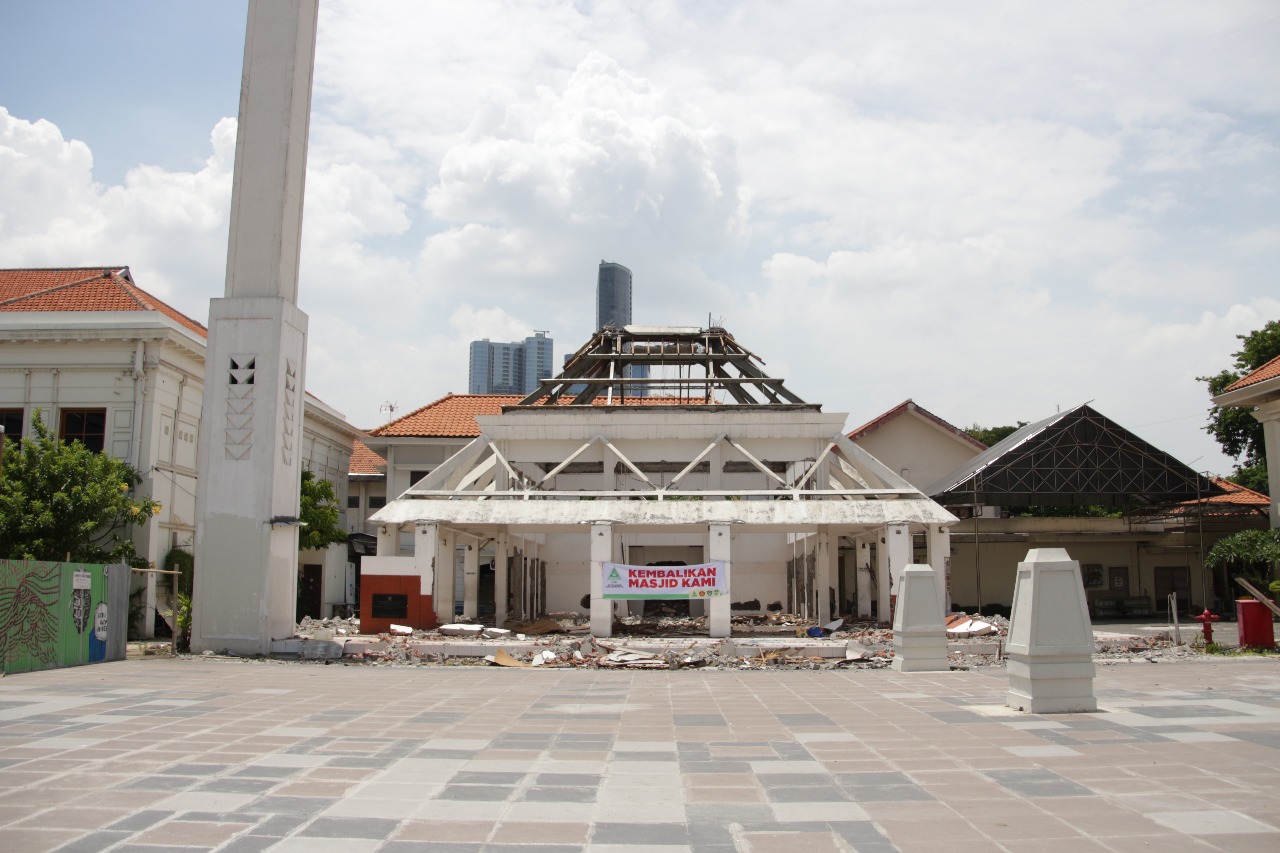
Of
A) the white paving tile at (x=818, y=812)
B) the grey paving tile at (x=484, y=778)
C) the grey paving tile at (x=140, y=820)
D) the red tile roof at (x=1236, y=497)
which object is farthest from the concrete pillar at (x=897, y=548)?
the grey paving tile at (x=140, y=820)

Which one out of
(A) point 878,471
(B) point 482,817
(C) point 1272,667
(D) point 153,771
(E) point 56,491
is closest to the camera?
(B) point 482,817

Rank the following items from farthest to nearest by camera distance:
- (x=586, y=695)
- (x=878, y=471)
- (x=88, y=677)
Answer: (x=878, y=471) → (x=88, y=677) → (x=586, y=695)

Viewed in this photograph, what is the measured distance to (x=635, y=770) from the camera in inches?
307

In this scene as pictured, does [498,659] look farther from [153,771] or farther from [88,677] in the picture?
[153,771]

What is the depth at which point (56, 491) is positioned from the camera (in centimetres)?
2172

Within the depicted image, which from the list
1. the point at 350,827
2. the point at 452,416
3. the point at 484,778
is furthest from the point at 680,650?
the point at 452,416

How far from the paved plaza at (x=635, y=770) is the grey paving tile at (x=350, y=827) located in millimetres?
24

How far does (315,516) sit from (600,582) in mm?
13337

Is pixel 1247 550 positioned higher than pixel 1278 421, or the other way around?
pixel 1278 421

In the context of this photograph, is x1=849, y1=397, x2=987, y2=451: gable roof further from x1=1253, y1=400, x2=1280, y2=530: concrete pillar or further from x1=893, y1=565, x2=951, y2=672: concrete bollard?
x1=893, y1=565, x2=951, y2=672: concrete bollard

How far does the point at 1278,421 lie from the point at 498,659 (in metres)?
23.2

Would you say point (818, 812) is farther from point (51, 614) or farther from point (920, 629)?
point (51, 614)

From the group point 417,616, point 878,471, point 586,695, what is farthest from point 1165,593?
Result: point 586,695

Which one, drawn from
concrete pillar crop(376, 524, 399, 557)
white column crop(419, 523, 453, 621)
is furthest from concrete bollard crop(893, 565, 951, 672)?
concrete pillar crop(376, 524, 399, 557)
